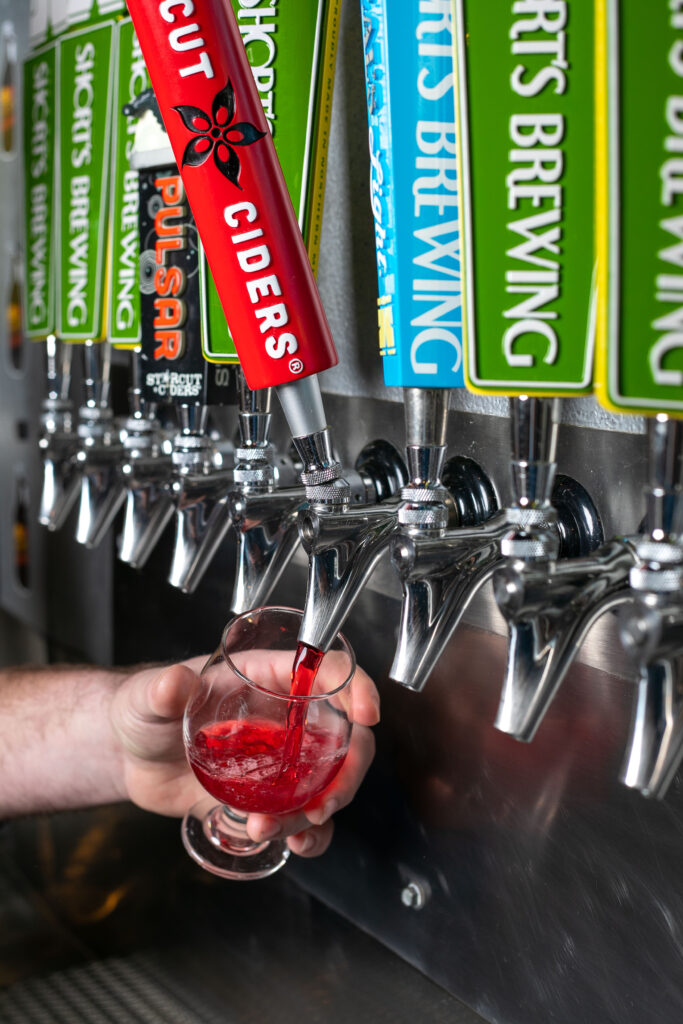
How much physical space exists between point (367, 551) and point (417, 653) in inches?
3.5

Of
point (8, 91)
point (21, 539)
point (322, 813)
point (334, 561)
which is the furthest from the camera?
point (21, 539)

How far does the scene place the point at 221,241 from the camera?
0.65m

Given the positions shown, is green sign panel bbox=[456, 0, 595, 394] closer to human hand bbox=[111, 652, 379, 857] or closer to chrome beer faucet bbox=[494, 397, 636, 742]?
chrome beer faucet bbox=[494, 397, 636, 742]

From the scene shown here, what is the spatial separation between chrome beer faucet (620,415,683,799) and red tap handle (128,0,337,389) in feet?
0.73

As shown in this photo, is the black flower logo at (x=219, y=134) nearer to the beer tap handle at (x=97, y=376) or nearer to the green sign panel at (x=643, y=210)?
the green sign panel at (x=643, y=210)

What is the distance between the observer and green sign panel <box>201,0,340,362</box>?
2.51 feet

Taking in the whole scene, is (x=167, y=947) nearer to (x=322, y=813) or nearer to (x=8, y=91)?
(x=322, y=813)

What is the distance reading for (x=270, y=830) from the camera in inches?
35.4

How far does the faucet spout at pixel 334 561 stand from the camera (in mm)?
715

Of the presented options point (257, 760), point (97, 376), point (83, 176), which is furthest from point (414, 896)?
point (83, 176)

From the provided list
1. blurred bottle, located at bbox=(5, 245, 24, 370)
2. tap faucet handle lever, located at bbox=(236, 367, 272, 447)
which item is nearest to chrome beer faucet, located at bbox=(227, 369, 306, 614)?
tap faucet handle lever, located at bbox=(236, 367, 272, 447)

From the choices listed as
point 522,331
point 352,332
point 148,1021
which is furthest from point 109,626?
point 522,331

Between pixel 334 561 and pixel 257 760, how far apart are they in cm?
20

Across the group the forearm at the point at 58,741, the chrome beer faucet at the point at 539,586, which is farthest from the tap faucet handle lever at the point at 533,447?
the forearm at the point at 58,741
